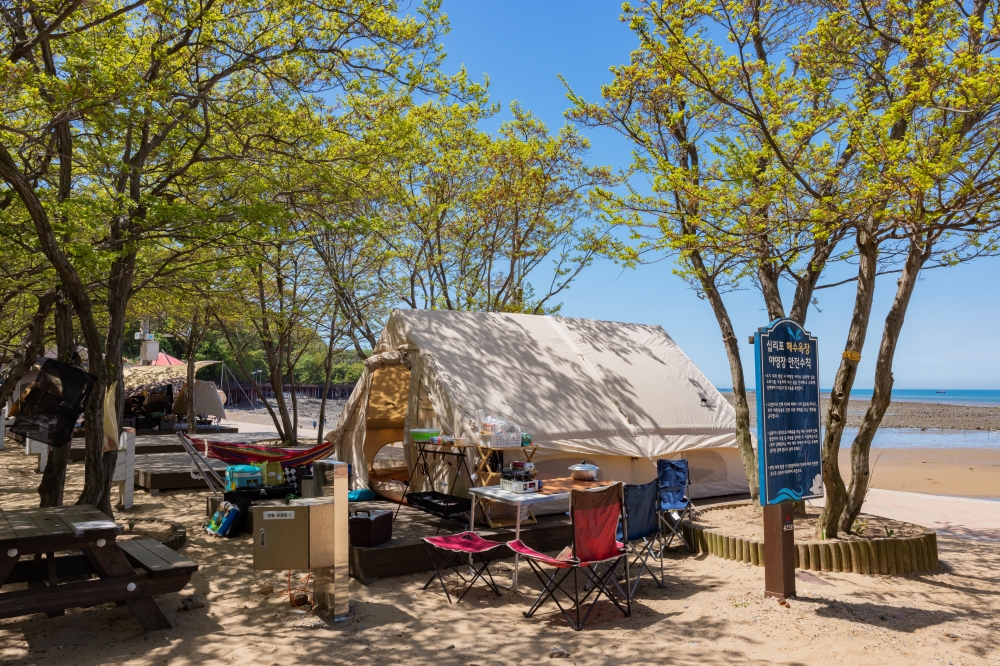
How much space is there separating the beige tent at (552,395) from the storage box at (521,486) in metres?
1.25

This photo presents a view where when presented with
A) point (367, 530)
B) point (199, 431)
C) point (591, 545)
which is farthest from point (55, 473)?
point (199, 431)

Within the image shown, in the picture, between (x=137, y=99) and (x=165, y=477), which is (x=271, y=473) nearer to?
(x=165, y=477)

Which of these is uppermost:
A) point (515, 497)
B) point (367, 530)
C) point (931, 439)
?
point (515, 497)

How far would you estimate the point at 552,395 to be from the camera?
27.5ft

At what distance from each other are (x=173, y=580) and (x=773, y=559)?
3.91 metres

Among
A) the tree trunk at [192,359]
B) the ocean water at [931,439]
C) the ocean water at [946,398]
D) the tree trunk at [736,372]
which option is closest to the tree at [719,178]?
the tree trunk at [736,372]

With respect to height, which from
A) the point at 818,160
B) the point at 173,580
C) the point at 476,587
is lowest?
the point at 476,587

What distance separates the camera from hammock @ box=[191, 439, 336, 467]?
26.0 ft

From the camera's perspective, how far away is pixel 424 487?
26.5 feet

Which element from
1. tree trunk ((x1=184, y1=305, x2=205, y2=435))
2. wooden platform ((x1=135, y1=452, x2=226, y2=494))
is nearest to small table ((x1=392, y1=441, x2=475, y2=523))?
wooden platform ((x1=135, y1=452, x2=226, y2=494))

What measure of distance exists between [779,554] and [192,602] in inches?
158

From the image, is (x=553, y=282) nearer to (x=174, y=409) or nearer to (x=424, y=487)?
(x=424, y=487)

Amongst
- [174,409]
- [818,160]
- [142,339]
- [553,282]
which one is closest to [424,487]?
[818,160]

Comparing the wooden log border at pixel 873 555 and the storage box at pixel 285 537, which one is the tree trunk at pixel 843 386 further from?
the storage box at pixel 285 537
